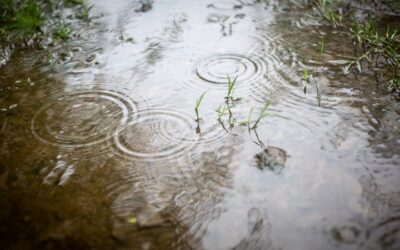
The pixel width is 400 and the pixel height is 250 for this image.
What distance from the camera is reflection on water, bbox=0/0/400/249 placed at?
1.68 meters

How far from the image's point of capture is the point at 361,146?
2.02m

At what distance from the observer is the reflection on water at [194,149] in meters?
1.68

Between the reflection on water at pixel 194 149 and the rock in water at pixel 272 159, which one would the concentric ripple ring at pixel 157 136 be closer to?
the reflection on water at pixel 194 149

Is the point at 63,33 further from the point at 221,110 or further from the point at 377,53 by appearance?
the point at 377,53

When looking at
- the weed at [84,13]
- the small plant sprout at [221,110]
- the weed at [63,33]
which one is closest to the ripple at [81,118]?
the small plant sprout at [221,110]

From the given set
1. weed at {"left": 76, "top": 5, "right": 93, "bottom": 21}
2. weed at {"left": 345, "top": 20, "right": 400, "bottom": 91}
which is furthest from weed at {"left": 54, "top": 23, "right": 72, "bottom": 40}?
weed at {"left": 345, "top": 20, "right": 400, "bottom": 91}

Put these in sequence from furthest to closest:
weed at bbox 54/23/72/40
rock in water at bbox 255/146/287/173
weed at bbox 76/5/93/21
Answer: weed at bbox 76/5/93/21
weed at bbox 54/23/72/40
rock in water at bbox 255/146/287/173

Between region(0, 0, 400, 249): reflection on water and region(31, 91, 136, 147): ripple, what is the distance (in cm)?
1

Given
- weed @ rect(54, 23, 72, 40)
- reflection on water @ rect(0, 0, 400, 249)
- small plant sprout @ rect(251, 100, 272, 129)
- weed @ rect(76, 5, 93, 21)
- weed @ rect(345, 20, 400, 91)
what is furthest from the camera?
weed @ rect(76, 5, 93, 21)

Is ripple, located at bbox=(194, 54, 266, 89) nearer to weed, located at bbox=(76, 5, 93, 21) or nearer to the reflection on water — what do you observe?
the reflection on water

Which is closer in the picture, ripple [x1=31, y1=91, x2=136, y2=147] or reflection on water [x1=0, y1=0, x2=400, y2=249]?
reflection on water [x1=0, y1=0, x2=400, y2=249]

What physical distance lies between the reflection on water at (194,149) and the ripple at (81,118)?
10mm

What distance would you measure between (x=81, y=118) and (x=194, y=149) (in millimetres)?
850

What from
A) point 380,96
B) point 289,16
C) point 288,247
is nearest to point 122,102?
point 288,247
